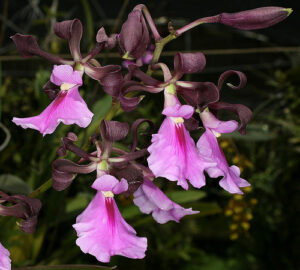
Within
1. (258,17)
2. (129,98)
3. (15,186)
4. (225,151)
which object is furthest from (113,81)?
(225,151)

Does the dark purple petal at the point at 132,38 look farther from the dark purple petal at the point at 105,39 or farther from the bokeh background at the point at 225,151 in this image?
the bokeh background at the point at 225,151

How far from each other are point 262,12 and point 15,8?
1.36m

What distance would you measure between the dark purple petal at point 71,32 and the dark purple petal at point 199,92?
93 millimetres

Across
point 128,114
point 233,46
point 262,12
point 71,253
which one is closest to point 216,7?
point 233,46

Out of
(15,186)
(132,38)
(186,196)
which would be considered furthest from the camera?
(186,196)

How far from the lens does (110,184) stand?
1.23 ft

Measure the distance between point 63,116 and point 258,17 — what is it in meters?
0.17

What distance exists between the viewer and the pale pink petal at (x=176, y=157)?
1.12ft

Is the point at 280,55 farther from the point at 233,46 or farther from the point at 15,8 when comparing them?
the point at 15,8

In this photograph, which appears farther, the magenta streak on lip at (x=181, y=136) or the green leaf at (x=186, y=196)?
the green leaf at (x=186, y=196)

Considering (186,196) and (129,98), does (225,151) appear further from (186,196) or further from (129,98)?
(129,98)

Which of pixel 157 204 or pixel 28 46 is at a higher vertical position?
pixel 28 46

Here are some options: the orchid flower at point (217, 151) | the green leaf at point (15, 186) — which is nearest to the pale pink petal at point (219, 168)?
the orchid flower at point (217, 151)

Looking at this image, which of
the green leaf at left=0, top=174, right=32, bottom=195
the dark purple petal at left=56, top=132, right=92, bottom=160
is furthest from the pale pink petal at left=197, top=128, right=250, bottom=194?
the green leaf at left=0, top=174, right=32, bottom=195
